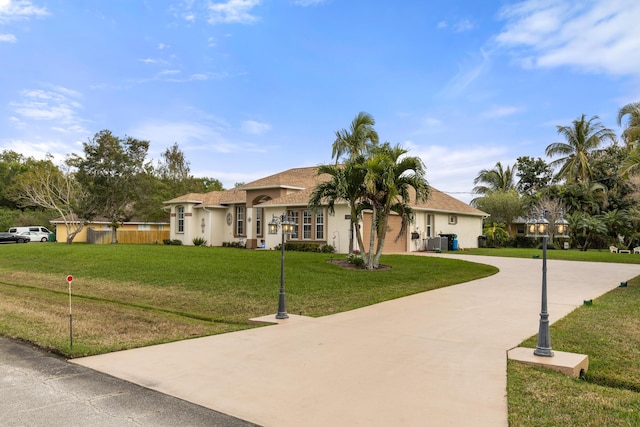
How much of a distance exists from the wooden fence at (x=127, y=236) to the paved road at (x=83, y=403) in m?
32.3

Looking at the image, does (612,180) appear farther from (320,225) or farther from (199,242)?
(199,242)

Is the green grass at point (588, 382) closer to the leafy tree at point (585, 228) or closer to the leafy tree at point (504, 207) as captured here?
the leafy tree at point (585, 228)

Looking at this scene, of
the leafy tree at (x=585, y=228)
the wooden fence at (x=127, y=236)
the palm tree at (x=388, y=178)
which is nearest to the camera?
the palm tree at (x=388, y=178)

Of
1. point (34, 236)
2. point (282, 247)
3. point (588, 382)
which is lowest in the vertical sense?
point (588, 382)

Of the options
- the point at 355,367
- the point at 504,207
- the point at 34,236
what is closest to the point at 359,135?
the point at 355,367

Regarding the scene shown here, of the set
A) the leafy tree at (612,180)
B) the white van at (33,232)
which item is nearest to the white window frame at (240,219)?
the white van at (33,232)

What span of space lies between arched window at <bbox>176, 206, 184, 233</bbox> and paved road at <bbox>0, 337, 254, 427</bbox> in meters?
27.8

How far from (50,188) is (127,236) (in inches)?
259

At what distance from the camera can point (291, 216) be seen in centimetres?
2578

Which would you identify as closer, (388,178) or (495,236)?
(388,178)

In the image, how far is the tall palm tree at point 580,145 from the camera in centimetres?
3831

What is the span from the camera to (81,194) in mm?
35594

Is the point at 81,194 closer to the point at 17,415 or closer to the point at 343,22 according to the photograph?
the point at 343,22

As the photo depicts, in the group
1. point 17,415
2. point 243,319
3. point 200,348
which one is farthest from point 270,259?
point 17,415
